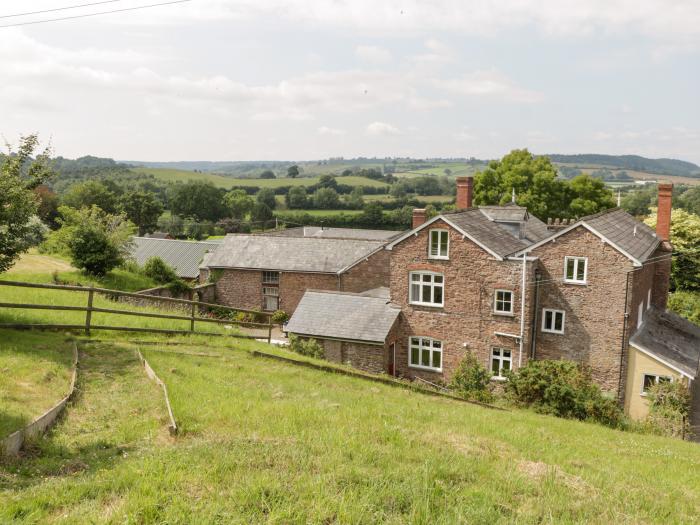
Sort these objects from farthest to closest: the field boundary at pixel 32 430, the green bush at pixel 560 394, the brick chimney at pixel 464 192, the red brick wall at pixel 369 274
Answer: the brick chimney at pixel 464 192 → the red brick wall at pixel 369 274 → the green bush at pixel 560 394 → the field boundary at pixel 32 430

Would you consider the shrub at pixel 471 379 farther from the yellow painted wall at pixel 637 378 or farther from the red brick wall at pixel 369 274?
the red brick wall at pixel 369 274

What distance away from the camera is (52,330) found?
680 inches

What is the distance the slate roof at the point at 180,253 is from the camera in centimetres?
4772

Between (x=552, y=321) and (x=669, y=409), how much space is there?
241 inches

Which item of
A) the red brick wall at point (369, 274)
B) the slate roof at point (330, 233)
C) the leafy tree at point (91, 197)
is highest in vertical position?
the leafy tree at point (91, 197)

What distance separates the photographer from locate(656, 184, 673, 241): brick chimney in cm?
3250

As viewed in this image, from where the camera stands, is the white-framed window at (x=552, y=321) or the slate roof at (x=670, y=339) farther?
the white-framed window at (x=552, y=321)

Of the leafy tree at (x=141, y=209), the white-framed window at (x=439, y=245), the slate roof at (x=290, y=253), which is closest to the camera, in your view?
the white-framed window at (x=439, y=245)

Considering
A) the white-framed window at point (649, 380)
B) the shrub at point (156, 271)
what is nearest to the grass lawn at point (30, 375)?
the shrub at point (156, 271)

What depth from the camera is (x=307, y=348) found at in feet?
93.5

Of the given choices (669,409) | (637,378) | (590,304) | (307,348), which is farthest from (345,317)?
(669,409)

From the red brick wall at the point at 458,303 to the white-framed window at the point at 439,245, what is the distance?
8.2 inches

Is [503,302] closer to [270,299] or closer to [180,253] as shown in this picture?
[270,299]

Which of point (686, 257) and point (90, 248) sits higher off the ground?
point (90, 248)
